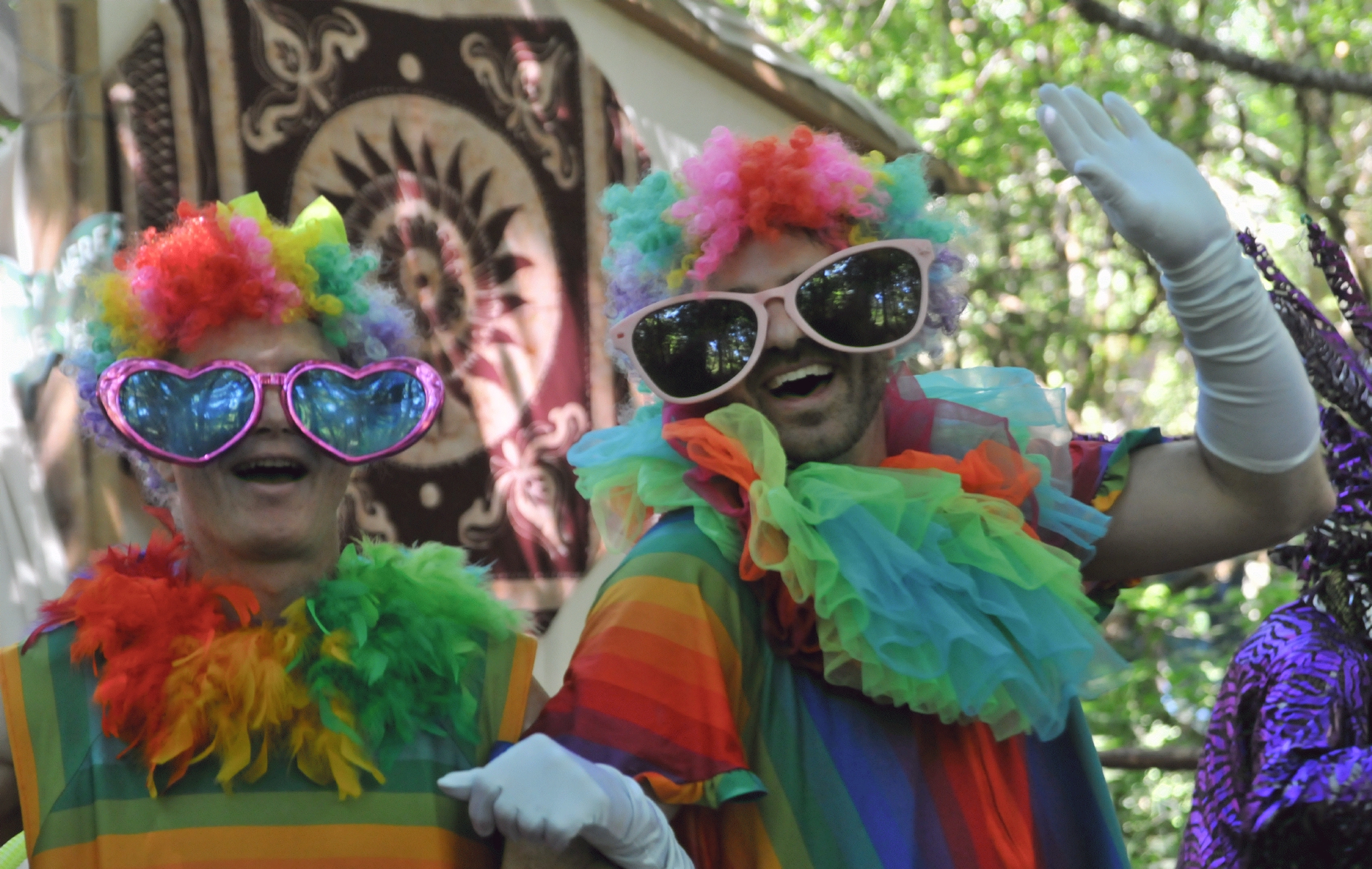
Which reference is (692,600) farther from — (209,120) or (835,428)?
(209,120)

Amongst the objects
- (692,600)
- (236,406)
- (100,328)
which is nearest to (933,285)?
(692,600)

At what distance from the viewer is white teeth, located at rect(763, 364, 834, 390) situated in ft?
6.30

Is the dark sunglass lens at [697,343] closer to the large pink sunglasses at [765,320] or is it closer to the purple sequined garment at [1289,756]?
the large pink sunglasses at [765,320]

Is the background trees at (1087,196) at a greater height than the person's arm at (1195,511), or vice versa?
the person's arm at (1195,511)

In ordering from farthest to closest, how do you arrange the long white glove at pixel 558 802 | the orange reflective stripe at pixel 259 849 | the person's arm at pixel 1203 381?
the person's arm at pixel 1203 381, the orange reflective stripe at pixel 259 849, the long white glove at pixel 558 802

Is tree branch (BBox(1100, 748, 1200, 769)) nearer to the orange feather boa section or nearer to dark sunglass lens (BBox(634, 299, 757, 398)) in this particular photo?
dark sunglass lens (BBox(634, 299, 757, 398))

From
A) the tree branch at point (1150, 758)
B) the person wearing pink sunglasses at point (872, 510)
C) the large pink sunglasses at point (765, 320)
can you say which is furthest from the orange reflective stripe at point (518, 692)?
the tree branch at point (1150, 758)

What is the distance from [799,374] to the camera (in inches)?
75.6

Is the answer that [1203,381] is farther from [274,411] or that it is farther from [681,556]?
[274,411]

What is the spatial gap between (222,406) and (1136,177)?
4.13 feet

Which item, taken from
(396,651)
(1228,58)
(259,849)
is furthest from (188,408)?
(1228,58)

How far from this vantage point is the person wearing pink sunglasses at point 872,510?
1.71 m

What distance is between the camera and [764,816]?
1.71m

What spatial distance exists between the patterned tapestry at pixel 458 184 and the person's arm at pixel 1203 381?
5.80 ft
